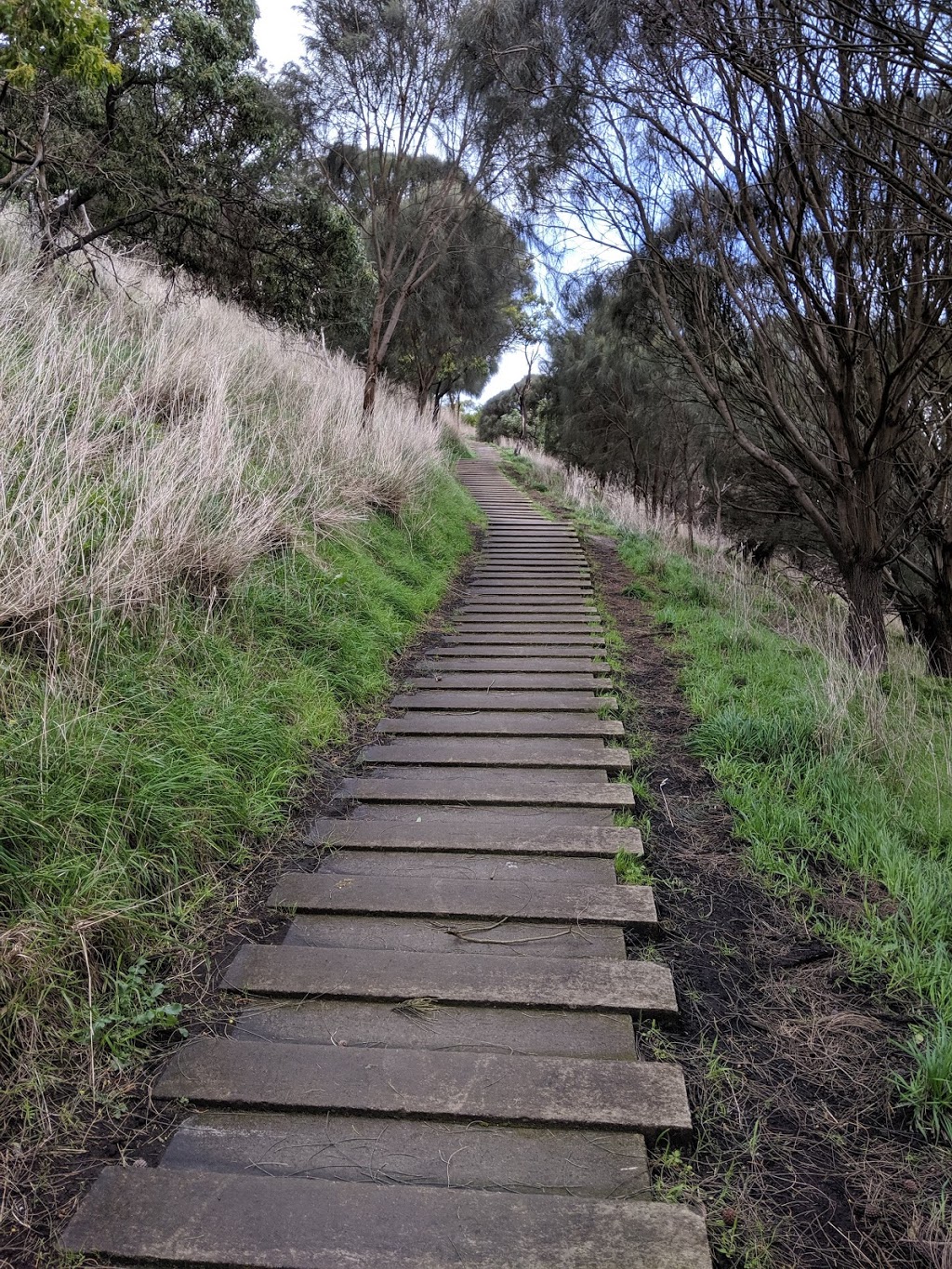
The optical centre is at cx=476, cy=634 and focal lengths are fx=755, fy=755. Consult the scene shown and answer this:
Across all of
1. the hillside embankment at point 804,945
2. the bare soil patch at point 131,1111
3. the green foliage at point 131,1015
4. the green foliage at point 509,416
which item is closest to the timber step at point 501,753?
the hillside embankment at point 804,945

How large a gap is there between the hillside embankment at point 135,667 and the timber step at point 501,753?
1.08 feet

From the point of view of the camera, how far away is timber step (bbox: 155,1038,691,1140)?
71.0 inches

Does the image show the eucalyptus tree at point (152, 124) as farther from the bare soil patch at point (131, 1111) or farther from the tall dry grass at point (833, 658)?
the tall dry grass at point (833, 658)

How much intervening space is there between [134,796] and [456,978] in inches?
47.7

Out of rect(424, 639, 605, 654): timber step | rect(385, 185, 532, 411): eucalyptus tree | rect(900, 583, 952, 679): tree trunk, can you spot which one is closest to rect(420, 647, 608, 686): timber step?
rect(424, 639, 605, 654): timber step

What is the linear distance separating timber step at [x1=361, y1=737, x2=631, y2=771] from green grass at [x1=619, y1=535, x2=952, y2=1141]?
0.52 meters

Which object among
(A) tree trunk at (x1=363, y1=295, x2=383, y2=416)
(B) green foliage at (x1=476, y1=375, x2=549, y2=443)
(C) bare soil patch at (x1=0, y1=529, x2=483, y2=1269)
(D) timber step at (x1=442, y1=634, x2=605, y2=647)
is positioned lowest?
(C) bare soil patch at (x1=0, y1=529, x2=483, y2=1269)

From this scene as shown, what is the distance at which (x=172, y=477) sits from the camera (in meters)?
4.05

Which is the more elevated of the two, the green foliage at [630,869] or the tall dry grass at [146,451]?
the tall dry grass at [146,451]

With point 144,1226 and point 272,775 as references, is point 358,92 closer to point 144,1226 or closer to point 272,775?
point 272,775

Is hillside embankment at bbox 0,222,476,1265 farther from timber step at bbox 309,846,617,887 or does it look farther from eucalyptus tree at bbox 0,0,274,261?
eucalyptus tree at bbox 0,0,274,261

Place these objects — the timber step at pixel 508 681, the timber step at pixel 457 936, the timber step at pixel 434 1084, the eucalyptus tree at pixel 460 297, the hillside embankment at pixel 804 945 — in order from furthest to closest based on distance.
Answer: the eucalyptus tree at pixel 460 297 → the timber step at pixel 508 681 → the timber step at pixel 457 936 → the timber step at pixel 434 1084 → the hillside embankment at pixel 804 945

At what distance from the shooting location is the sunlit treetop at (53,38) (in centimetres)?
389

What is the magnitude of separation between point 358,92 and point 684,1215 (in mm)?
10400
